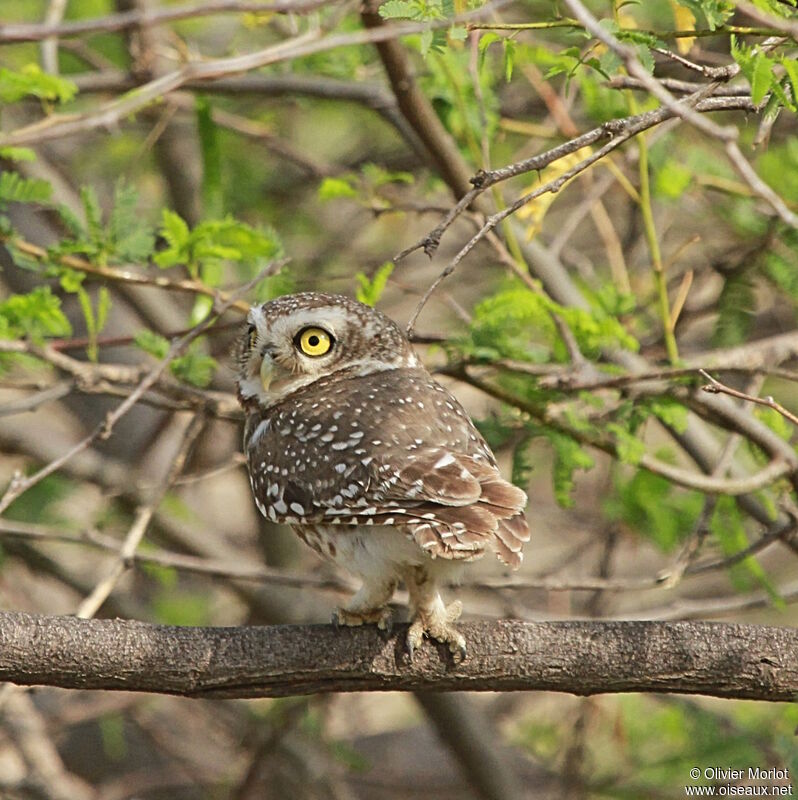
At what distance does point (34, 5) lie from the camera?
6.16 m

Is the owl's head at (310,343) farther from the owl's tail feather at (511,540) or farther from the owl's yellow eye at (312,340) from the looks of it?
the owl's tail feather at (511,540)

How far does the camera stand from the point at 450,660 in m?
2.95

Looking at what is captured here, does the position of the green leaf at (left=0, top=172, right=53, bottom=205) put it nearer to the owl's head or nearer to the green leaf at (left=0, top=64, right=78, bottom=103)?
the green leaf at (left=0, top=64, right=78, bottom=103)

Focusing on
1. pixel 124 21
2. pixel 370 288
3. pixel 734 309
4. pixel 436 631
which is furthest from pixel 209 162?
pixel 124 21

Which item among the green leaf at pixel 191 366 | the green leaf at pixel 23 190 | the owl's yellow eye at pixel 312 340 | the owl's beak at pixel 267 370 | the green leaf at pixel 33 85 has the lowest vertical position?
the green leaf at pixel 191 366

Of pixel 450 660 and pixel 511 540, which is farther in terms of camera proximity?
pixel 450 660

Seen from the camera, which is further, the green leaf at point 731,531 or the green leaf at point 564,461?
the green leaf at point 731,531

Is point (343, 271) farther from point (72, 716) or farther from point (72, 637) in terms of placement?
point (72, 637)

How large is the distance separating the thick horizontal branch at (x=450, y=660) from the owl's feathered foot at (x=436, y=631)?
0.03 m

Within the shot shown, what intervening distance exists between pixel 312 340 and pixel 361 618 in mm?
914

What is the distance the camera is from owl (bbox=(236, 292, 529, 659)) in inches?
112

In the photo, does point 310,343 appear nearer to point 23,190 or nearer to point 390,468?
point 390,468

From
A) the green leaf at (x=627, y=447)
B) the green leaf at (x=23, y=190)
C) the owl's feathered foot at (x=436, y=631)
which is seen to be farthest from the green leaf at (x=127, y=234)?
the green leaf at (x=627, y=447)

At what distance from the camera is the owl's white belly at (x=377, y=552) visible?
2979mm
